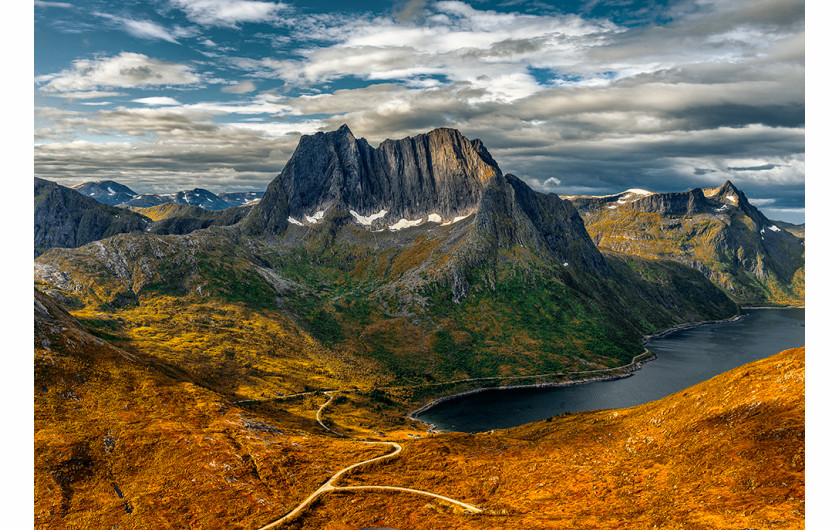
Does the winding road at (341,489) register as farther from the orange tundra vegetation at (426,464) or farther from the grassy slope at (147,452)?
the grassy slope at (147,452)

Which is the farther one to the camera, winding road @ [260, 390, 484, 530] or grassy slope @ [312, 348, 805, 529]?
winding road @ [260, 390, 484, 530]

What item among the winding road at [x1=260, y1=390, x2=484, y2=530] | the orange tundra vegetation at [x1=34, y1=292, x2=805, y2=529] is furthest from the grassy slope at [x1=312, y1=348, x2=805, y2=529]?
the winding road at [x1=260, y1=390, x2=484, y2=530]

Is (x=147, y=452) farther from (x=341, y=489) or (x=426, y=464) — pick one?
(x=426, y=464)

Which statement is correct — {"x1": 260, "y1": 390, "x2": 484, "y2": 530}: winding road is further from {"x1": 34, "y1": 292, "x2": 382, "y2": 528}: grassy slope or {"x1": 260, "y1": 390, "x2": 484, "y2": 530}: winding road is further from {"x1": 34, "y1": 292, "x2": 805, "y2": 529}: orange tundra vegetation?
{"x1": 34, "y1": 292, "x2": 382, "y2": 528}: grassy slope

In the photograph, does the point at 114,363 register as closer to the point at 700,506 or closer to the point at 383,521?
the point at 383,521

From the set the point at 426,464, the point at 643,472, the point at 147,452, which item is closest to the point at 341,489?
the point at 426,464

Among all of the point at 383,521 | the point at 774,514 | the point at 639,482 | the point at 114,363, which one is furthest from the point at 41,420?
the point at 774,514

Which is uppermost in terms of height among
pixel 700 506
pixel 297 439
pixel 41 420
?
pixel 700 506

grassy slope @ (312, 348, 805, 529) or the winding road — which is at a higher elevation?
grassy slope @ (312, 348, 805, 529)
